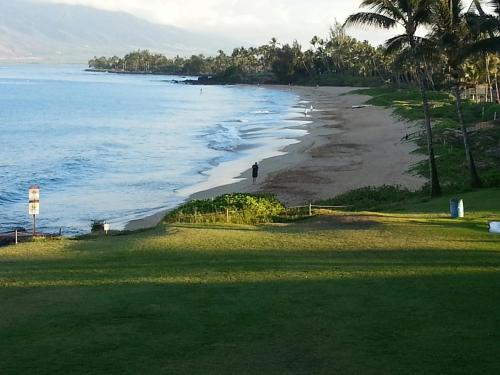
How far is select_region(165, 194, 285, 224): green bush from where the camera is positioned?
1961 centimetres

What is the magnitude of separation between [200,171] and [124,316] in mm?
31111

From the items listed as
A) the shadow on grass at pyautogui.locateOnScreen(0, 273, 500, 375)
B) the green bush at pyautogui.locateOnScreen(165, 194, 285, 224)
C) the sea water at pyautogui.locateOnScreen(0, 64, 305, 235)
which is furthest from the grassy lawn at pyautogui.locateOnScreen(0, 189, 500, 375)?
the sea water at pyautogui.locateOnScreen(0, 64, 305, 235)

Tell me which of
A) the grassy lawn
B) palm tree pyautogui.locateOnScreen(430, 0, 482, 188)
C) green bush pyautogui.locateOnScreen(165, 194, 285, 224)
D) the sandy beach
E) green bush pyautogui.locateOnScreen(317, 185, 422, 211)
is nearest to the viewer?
the grassy lawn

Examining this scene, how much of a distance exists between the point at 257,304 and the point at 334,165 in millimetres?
29434

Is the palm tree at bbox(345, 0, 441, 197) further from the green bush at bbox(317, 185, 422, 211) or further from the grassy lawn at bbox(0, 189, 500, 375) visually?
the grassy lawn at bbox(0, 189, 500, 375)

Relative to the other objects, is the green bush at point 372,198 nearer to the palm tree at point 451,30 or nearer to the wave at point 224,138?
the palm tree at point 451,30

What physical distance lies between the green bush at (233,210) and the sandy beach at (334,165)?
3695 mm

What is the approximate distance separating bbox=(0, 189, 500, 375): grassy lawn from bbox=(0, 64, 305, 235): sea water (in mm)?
11898

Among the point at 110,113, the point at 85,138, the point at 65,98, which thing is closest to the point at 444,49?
the point at 85,138

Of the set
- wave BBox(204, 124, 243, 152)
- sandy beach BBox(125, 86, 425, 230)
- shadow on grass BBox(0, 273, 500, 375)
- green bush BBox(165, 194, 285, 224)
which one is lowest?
shadow on grass BBox(0, 273, 500, 375)

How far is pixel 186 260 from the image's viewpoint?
13.2 meters

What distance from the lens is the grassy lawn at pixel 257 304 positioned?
7629mm

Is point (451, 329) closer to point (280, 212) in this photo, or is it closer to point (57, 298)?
point (57, 298)

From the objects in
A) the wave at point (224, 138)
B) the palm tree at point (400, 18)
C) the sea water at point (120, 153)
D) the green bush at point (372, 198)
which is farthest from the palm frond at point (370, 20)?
the wave at point (224, 138)
